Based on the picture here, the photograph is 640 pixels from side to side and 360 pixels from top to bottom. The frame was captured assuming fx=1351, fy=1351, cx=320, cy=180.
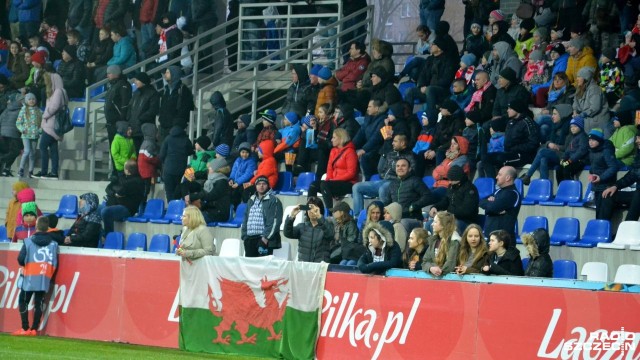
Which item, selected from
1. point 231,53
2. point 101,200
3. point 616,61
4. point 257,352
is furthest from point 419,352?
point 231,53

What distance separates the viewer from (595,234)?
16844 mm

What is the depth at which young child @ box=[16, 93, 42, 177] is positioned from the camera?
24.5 meters

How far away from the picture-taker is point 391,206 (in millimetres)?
16703

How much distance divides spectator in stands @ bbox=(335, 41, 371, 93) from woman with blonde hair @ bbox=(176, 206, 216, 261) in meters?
6.36

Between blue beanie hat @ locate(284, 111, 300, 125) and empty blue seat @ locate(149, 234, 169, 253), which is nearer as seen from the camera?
empty blue seat @ locate(149, 234, 169, 253)

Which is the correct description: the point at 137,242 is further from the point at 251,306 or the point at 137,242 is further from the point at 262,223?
the point at 251,306

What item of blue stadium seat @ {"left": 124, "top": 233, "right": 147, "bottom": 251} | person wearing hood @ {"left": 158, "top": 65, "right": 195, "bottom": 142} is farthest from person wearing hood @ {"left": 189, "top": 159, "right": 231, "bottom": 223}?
person wearing hood @ {"left": 158, "top": 65, "right": 195, "bottom": 142}

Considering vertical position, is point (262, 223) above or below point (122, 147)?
below

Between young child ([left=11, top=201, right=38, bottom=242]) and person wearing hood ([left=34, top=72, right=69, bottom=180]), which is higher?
person wearing hood ([left=34, top=72, right=69, bottom=180])

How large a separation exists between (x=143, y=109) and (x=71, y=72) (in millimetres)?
3555

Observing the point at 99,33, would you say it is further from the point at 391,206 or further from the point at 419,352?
the point at 419,352

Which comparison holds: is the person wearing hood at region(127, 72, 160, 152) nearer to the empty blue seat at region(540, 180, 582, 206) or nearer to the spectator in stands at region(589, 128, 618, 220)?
the empty blue seat at region(540, 180, 582, 206)

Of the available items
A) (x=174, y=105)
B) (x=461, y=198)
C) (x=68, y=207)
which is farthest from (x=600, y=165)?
(x=68, y=207)

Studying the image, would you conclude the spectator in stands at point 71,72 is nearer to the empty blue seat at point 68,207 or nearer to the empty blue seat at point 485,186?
the empty blue seat at point 68,207
